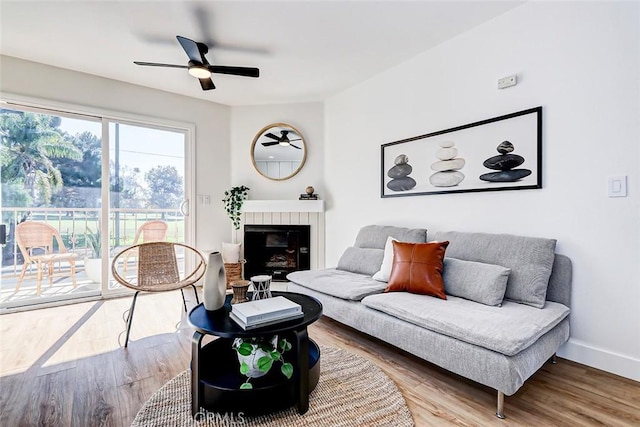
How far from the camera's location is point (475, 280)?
209cm

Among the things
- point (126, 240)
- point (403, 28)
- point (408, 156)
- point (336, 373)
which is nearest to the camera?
point (336, 373)

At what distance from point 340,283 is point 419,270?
Result: 68 cm

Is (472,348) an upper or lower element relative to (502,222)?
lower

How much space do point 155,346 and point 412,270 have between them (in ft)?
6.72

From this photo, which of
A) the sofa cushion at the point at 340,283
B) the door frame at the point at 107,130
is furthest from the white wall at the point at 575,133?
the door frame at the point at 107,130

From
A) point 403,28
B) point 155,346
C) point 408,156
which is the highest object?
point 403,28

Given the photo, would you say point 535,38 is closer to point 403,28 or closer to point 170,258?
point 403,28

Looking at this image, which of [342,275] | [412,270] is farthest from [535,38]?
[342,275]

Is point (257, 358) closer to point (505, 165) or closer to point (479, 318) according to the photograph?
point (479, 318)

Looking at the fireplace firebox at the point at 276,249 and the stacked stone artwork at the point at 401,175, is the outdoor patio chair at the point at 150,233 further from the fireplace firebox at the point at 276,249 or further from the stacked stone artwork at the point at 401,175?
the stacked stone artwork at the point at 401,175

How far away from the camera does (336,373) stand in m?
1.91

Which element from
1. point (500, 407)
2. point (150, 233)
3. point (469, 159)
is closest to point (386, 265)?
point (469, 159)

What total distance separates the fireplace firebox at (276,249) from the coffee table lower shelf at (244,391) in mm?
2555

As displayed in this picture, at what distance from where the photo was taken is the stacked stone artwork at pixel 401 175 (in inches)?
124
